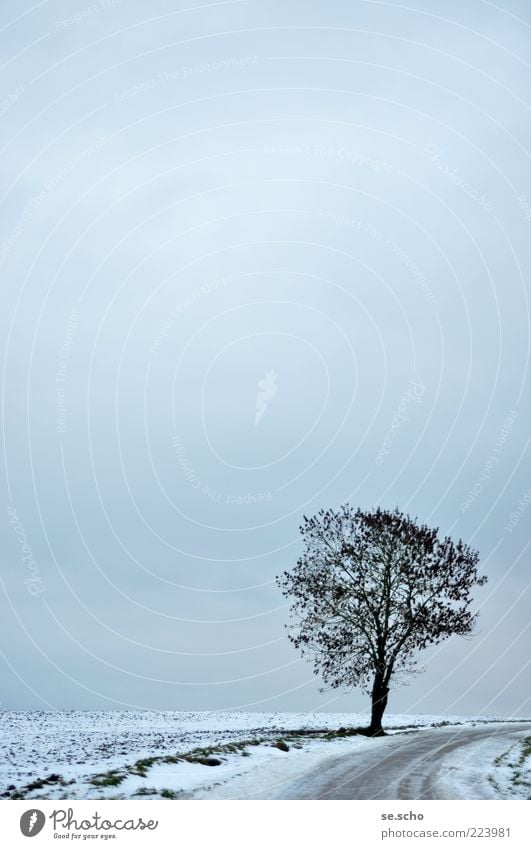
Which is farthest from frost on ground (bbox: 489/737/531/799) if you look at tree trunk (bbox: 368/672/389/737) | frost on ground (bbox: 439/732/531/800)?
tree trunk (bbox: 368/672/389/737)

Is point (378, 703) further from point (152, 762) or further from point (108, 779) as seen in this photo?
point (108, 779)

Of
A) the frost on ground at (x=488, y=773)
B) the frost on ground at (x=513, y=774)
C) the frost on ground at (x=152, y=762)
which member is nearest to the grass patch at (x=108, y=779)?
the frost on ground at (x=152, y=762)

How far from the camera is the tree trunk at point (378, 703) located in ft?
150

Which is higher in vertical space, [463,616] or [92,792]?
[463,616]

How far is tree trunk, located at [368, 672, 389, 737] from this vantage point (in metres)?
45.7

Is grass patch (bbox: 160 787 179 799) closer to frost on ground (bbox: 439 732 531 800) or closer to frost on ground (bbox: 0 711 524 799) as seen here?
frost on ground (bbox: 0 711 524 799)

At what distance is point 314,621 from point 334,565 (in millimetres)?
3368

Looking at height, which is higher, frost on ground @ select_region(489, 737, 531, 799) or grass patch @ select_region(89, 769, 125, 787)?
grass patch @ select_region(89, 769, 125, 787)

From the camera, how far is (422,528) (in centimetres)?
4966

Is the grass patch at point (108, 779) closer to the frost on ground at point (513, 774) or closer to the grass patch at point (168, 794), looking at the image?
the grass patch at point (168, 794)

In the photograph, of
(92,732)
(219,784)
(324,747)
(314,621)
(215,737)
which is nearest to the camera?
(219,784)

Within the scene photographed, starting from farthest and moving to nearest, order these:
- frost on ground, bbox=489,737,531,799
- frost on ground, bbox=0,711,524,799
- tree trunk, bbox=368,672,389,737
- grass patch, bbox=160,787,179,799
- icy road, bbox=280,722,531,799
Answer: tree trunk, bbox=368,672,389,737 → frost on ground, bbox=489,737,531,799 → icy road, bbox=280,722,531,799 → frost on ground, bbox=0,711,524,799 → grass patch, bbox=160,787,179,799

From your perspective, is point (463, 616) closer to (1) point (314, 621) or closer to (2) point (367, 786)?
(1) point (314, 621)
